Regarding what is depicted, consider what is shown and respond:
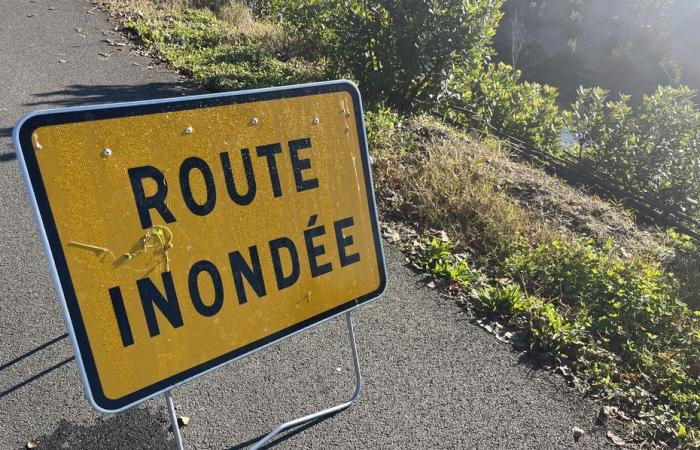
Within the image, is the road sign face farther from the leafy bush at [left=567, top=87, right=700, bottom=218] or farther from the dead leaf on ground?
the leafy bush at [left=567, top=87, right=700, bottom=218]

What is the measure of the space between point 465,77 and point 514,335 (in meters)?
5.13

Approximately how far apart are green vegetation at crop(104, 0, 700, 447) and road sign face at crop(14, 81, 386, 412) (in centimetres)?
181

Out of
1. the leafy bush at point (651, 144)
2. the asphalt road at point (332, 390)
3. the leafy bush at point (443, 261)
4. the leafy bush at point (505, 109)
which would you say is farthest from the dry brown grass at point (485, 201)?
the leafy bush at point (505, 109)

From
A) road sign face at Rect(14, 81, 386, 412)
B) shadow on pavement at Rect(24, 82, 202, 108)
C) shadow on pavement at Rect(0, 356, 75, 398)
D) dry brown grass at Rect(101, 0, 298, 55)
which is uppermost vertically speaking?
dry brown grass at Rect(101, 0, 298, 55)

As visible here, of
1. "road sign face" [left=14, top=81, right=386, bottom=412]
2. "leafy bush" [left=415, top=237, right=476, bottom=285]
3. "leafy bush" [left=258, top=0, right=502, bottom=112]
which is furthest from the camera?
"leafy bush" [left=258, top=0, right=502, bottom=112]

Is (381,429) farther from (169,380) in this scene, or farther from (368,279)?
(169,380)


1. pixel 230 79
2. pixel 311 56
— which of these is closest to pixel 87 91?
pixel 230 79

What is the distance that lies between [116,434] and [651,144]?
6356 millimetres

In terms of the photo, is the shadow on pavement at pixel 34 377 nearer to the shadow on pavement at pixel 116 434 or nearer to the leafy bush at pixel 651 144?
the shadow on pavement at pixel 116 434

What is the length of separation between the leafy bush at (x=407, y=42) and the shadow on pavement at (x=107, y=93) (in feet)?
7.92

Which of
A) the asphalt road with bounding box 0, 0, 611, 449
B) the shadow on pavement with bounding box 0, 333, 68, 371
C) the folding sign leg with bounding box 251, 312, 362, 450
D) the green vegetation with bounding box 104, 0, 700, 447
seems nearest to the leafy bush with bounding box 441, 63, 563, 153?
the green vegetation with bounding box 104, 0, 700, 447

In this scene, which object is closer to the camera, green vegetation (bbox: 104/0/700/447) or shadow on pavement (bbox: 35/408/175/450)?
shadow on pavement (bbox: 35/408/175/450)

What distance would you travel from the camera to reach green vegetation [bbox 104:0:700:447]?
153 inches

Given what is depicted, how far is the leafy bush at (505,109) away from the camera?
26.7 ft
